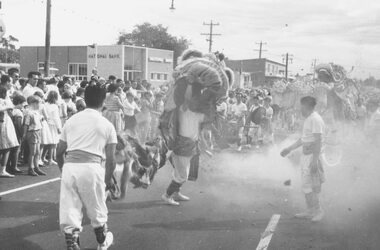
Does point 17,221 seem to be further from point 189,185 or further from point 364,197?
point 364,197

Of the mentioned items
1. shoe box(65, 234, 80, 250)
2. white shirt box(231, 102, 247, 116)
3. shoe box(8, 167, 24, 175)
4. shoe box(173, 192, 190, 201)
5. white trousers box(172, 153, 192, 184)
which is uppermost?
white shirt box(231, 102, 247, 116)

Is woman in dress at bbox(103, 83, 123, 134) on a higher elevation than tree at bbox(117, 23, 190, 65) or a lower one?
lower

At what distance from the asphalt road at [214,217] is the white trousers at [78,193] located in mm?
858

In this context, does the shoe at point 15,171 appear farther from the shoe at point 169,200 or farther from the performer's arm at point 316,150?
the performer's arm at point 316,150

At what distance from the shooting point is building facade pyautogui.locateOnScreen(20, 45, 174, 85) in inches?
1560

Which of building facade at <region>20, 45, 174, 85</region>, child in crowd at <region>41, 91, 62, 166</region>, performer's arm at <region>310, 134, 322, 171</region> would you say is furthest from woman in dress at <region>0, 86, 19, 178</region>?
building facade at <region>20, 45, 174, 85</region>

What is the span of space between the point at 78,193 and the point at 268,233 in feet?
8.35

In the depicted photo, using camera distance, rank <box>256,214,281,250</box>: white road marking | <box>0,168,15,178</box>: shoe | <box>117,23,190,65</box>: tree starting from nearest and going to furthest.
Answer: <box>256,214,281,250</box>: white road marking, <box>0,168,15,178</box>: shoe, <box>117,23,190,65</box>: tree

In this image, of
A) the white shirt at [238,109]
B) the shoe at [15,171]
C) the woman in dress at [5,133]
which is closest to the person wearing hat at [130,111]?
the shoe at [15,171]

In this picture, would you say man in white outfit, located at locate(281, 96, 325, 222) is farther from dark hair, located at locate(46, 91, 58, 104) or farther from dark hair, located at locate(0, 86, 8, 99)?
dark hair, located at locate(46, 91, 58, 104)

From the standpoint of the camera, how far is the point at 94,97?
4.44m

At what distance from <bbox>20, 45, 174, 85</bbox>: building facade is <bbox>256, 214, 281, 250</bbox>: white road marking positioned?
29.5 meters

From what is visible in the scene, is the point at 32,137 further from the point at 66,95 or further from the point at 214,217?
the point at 214,217

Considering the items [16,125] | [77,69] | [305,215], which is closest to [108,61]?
[77,69]
